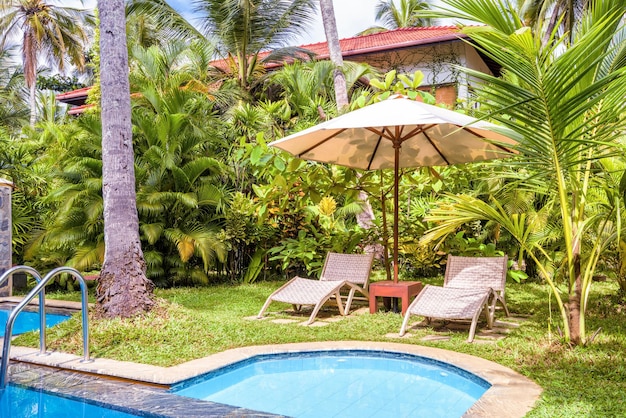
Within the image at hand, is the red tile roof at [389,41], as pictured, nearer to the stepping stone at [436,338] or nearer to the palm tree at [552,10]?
the palm tree at [552,10]

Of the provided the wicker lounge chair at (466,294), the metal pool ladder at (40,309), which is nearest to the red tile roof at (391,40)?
the wicker lounge chair at (466,294)

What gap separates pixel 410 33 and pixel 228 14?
7069mm

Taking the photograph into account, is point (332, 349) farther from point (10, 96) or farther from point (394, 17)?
point (10, 96)

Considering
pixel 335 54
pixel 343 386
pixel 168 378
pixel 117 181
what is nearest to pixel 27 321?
pixel 117 181

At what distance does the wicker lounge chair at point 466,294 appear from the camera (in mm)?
6391

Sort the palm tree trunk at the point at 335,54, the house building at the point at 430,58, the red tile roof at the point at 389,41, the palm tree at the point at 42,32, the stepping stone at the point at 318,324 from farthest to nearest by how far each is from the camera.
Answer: the palm tree at the point at 42,32
the house building at the point at 430,58
the red tile roof at the point at 389,41
the palm tree trunk at the point at 335,54
the stepping stone at the point at 318,324

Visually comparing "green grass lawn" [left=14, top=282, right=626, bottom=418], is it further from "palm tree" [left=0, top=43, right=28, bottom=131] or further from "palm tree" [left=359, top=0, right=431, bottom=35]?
"palm tree" [left=0, top=43, right=28, bottom=131]

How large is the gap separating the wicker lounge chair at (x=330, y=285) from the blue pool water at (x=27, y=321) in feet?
10.5

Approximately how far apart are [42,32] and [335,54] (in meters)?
24.1

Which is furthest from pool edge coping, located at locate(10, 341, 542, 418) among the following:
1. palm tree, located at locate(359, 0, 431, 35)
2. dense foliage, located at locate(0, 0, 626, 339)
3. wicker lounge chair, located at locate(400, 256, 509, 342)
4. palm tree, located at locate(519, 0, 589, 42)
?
palm tree, located at locate(359, 0, 431, 35)

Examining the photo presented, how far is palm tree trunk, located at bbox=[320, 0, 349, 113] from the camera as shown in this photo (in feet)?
40.2

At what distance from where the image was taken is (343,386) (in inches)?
202

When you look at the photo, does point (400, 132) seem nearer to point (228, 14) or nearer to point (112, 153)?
point (112, 153)

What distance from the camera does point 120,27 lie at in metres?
7.02
